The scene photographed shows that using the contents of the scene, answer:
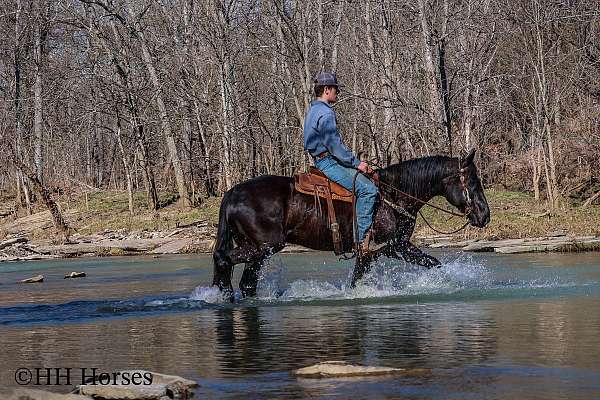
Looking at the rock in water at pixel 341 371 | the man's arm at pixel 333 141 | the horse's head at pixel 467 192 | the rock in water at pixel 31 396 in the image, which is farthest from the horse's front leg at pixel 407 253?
the rock in water at pixel 31 396

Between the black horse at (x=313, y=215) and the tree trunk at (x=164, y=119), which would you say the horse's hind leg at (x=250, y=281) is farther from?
the tree trunk at (x=164, y=119)

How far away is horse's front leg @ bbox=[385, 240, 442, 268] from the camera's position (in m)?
14.0

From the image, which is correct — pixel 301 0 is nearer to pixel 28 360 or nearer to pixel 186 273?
pixel 186 273

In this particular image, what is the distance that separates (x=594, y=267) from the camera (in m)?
17.1

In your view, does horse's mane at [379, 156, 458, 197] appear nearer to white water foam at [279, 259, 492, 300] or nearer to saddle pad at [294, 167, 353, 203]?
saddle pad at [294, 167, 353, 203]

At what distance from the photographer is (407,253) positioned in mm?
14039

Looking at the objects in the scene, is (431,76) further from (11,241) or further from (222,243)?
(222,243)

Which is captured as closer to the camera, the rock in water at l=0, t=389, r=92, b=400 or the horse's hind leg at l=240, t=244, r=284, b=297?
the rock in water at l=0, t=389, r=92, b=400

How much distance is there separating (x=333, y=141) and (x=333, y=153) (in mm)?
167

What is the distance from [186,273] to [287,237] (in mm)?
6830

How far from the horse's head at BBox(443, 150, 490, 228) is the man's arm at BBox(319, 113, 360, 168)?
4.89 ft

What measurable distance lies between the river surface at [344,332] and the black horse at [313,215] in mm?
458

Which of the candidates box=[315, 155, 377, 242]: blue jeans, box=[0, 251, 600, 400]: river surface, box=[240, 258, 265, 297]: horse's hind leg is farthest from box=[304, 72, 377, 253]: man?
box=[240, 258, 265, 297]: horse's hind leg

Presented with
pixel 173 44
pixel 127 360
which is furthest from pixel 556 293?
pixel 173 44
